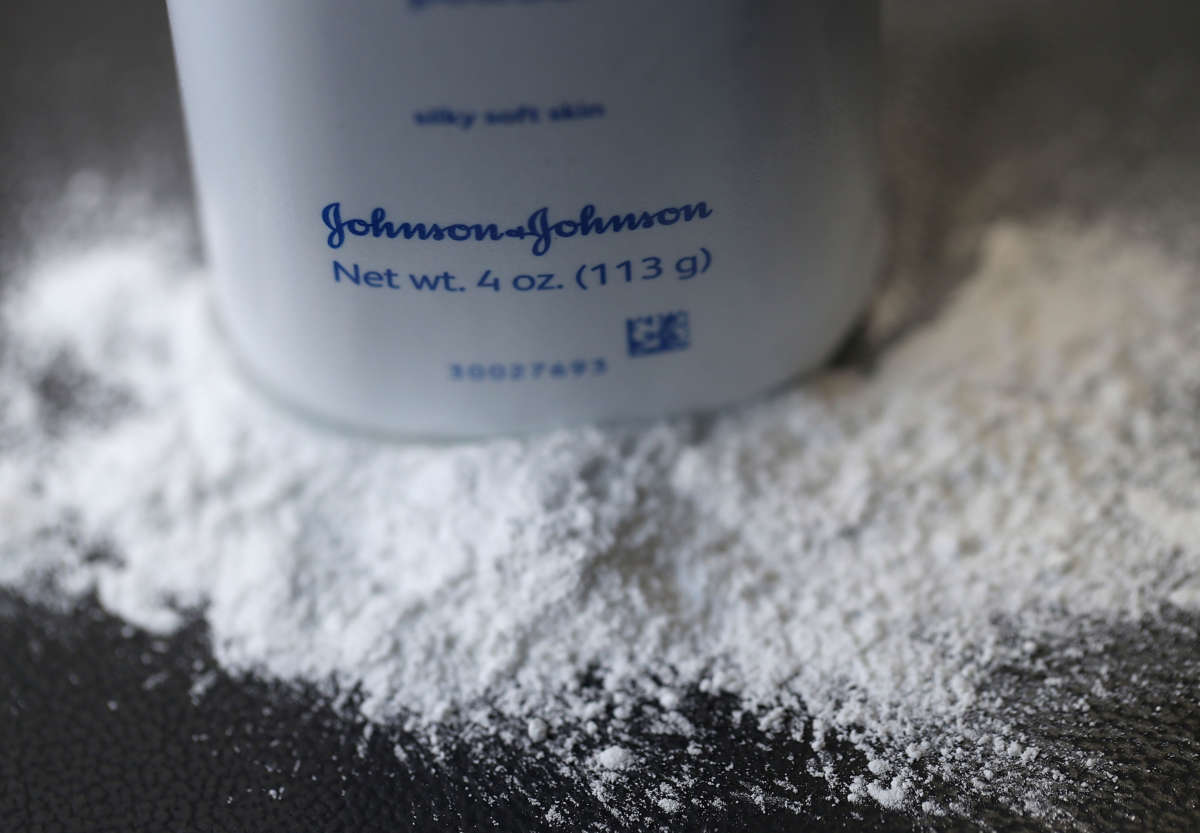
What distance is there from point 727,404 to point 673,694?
0.08m

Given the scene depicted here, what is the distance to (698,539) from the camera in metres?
0.32

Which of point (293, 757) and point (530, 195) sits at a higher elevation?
point (530, 195)

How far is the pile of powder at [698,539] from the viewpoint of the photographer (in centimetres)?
30

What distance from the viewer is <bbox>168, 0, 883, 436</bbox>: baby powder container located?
0.28 meters

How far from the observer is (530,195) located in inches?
11.6

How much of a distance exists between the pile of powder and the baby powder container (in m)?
0.02

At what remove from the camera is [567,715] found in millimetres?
300

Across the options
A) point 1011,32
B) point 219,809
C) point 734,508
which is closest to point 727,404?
point 734,508

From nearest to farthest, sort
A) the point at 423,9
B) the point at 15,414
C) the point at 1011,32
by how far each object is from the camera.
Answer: the point at 423,9 → the point at 15,414 → the point at 1011,32

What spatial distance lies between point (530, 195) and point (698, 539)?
3.6 inches

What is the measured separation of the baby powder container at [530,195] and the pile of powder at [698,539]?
0.06 ft

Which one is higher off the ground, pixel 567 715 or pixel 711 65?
pixel 711 65

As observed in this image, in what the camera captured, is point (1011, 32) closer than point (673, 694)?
No

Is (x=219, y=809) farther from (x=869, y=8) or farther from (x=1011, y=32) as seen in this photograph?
(x=1011, y=32)
